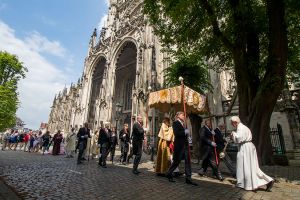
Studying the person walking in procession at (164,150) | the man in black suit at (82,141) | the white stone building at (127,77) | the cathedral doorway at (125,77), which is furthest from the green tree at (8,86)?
the person walking in procession at (164,150)

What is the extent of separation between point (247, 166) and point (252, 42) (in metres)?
5.19

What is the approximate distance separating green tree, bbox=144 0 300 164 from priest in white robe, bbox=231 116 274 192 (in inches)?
70.8

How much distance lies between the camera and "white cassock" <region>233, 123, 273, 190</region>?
181 inches

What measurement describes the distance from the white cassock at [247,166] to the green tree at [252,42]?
1.80m

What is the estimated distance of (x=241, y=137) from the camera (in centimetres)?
490

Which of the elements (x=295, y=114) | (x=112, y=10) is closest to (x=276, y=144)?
(x=295, y=114)

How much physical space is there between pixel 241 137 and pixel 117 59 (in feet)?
81.5

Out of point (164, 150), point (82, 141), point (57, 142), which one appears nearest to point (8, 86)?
point (57, 142)

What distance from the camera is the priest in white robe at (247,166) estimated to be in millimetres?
4586

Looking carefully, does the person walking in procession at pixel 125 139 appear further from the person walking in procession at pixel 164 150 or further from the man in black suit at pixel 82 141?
the person walking in procession at pixel 164 150

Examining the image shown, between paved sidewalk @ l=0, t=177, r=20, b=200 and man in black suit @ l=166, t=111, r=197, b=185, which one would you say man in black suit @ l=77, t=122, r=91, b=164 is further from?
paved sidewalk @ l=0, t=177, r=20, b=200

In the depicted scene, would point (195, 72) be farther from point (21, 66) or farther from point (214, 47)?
point (21, 66)

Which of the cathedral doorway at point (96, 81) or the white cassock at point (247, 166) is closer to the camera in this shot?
the white cassock at point (247, 166)

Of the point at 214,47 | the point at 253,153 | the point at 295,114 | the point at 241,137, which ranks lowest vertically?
the point at 253,153
